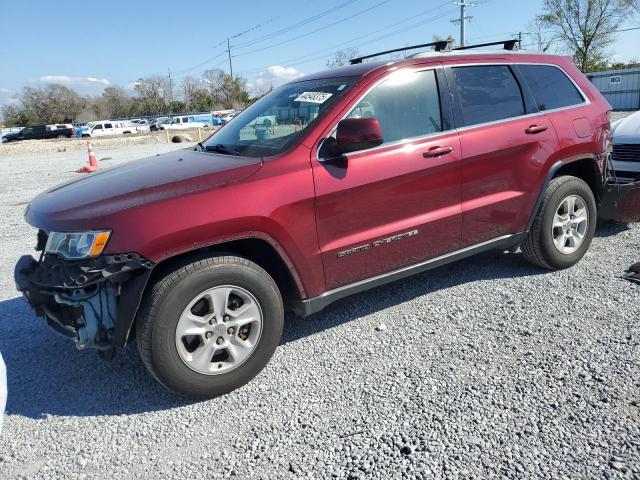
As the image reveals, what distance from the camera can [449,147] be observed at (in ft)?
11.7

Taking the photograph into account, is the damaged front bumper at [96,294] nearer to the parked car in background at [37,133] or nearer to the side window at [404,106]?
the side window at [404,106]

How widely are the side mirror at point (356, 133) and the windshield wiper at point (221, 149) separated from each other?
2.59 ft

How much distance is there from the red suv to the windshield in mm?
18

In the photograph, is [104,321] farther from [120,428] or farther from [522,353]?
[522,353]

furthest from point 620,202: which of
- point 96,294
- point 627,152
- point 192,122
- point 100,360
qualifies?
point 192,122

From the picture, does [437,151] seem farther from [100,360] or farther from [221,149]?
[100,360]

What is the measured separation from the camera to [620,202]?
4758mm

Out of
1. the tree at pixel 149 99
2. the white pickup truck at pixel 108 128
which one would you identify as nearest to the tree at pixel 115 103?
the tree at pixel 149 99

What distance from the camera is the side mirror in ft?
9.96

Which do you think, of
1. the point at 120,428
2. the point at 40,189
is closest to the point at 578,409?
the point at 120,428

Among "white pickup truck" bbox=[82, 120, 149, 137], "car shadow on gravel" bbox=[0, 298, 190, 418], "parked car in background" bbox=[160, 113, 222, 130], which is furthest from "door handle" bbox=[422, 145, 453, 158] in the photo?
"white pickup truck" bbox=[82, 120, 149, 137]

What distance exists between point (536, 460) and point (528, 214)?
91.5 inches

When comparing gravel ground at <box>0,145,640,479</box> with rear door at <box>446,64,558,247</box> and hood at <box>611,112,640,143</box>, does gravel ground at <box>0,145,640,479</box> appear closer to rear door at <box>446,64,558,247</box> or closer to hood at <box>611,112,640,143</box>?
rear door at <box>446,64,558,247</box>

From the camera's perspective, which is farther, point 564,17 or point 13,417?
point 564,17
